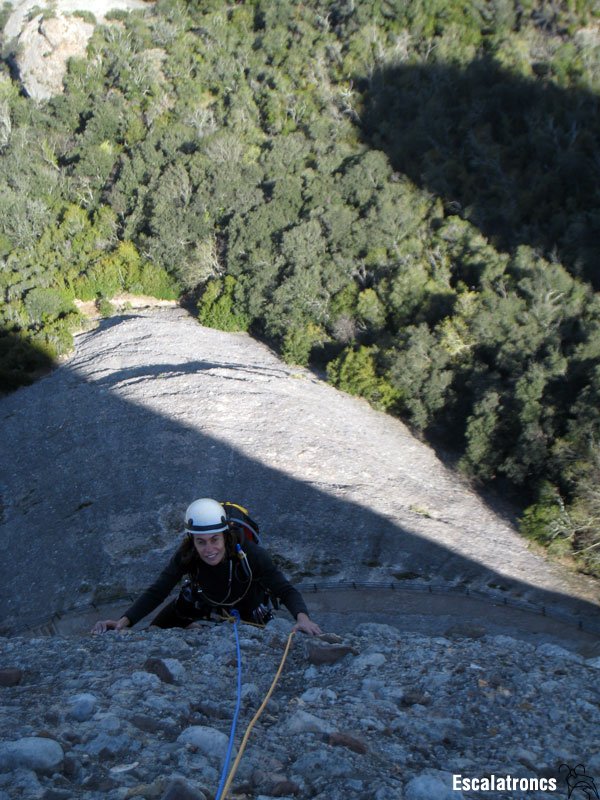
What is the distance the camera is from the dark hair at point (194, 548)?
6031 mm

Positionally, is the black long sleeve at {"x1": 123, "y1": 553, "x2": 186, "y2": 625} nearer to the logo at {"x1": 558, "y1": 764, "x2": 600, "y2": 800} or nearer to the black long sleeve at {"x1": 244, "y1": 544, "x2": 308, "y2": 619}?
the black long sleeve at {"x1": 244, "y1": 544, "x2": 308, "y2": 619}

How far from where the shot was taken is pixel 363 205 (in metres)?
32.2

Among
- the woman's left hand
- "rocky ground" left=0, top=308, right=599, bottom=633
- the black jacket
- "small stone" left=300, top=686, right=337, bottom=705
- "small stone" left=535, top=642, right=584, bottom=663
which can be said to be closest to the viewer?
"small stone" left=300, top=686, right=337, bottom=705

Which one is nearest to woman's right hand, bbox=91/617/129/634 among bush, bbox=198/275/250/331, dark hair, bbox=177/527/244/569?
dark hair, bbox=177/527/244/569

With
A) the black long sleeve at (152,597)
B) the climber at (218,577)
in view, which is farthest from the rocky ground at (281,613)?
the black long sleeve at (152,597)

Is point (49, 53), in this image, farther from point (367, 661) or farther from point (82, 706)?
point (82, 706)

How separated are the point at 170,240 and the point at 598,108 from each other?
2108 centimetres

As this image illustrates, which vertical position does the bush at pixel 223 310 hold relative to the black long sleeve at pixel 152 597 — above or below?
above

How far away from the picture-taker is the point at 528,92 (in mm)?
35719

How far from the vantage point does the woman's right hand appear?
19.7 ft

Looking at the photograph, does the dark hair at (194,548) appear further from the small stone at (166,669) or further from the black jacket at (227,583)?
the small stone at (166,669)

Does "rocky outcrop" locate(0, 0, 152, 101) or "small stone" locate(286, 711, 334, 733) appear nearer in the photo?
"small stone" locate(286, 711, 334, 733)

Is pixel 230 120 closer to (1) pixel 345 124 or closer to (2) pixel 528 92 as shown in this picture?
(1) pixel 345 124

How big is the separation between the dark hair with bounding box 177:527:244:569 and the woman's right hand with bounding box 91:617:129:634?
0.69 meters
